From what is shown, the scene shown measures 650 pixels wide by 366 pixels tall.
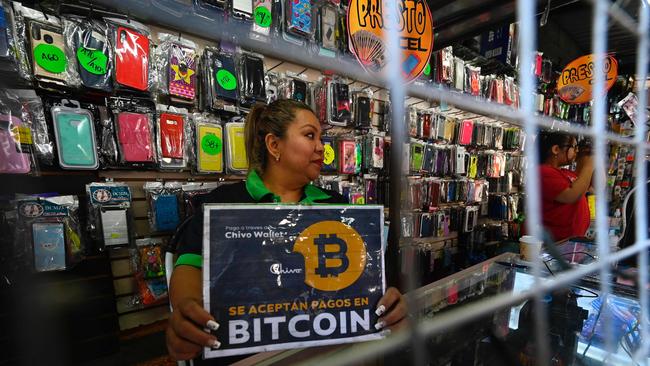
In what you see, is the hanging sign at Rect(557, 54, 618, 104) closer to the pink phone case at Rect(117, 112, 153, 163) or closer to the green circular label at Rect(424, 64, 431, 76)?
the green circular label at Rect(424, 64, 431, 76)

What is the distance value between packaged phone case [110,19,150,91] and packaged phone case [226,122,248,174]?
1.50ft

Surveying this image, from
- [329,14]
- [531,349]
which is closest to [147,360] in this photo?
[531,349]

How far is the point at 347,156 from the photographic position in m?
2.22

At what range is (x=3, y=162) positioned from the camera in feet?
3.29

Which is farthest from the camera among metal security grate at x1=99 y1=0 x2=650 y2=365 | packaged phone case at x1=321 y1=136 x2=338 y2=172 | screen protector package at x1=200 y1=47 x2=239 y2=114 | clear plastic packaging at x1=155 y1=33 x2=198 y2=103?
packaged phone case at x1=321 y1=136 x2=338 y2=172

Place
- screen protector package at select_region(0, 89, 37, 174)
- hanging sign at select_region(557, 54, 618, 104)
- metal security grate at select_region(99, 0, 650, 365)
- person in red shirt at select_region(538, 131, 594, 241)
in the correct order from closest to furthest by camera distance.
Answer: metal security grate at select_region(99, 0, 650, 365) < screen protector package at select_region(0, 89, 37, 174) < person in red shirt at select_region(538, 131, 594, 241) < hanging sign at select_region(557, 54, 618, 104)

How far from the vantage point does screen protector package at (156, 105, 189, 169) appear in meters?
1.52

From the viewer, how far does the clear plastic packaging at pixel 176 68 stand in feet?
5.00

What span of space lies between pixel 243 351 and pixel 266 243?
0.18 m

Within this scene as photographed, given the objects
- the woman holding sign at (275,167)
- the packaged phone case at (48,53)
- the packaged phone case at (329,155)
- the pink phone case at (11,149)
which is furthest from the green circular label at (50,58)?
the packaged phone case at (329,155)

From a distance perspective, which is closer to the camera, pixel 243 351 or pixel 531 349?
pixel 243 351

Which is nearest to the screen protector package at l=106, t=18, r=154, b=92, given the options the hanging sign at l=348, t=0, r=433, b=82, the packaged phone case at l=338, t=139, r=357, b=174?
the hanging sign at l=348, t=0, r=433, b=82

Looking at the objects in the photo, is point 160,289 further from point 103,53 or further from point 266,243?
point 266,243

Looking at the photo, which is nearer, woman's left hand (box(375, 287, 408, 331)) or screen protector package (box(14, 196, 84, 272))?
woman's left hand (box(375, 287, 408, 331))
